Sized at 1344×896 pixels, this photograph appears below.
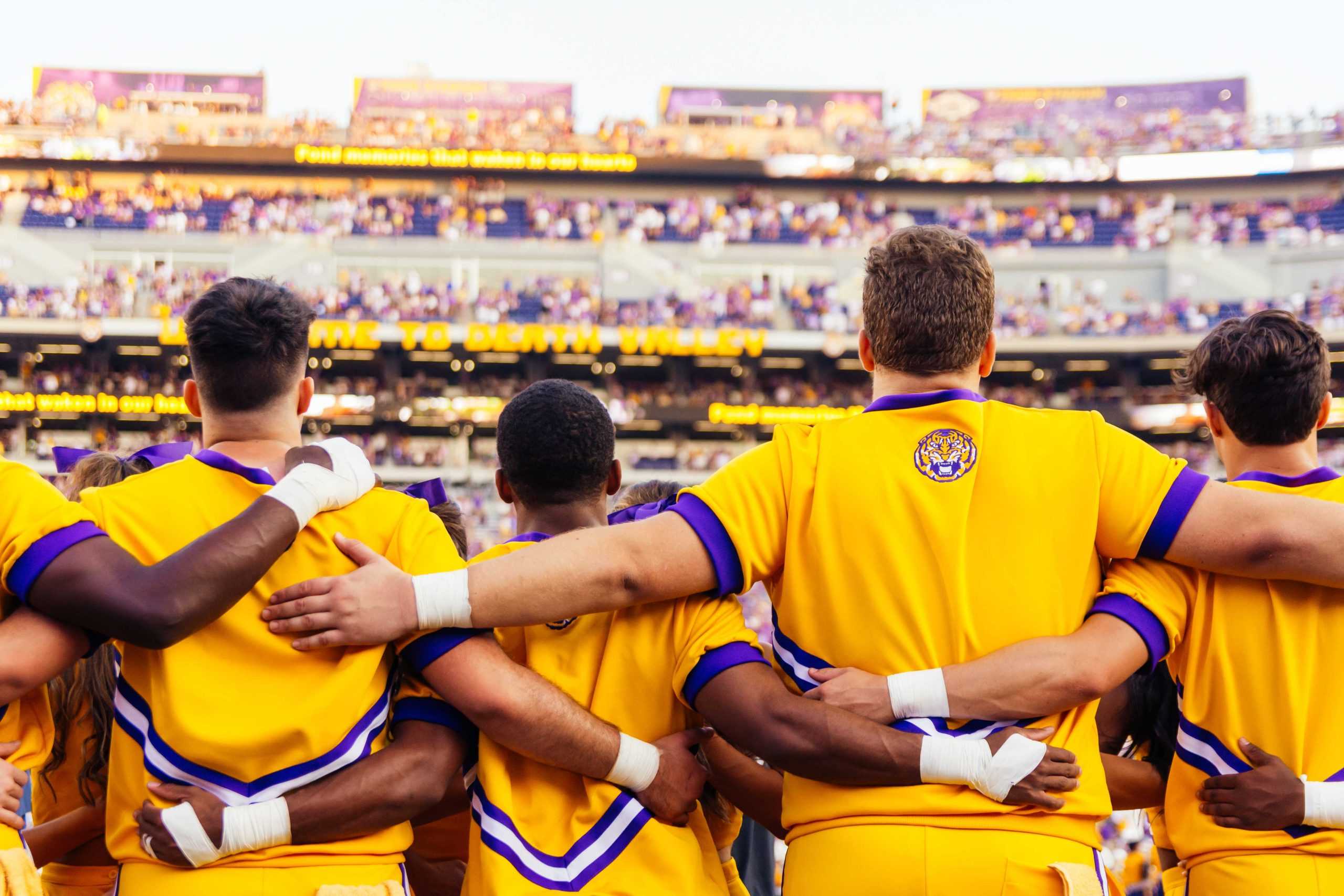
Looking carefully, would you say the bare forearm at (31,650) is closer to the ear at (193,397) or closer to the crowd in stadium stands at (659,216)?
the ear at (193,397)

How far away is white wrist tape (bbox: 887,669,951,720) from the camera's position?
2.67m

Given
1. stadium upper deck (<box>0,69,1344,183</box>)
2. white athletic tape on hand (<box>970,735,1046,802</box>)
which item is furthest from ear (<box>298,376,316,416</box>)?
stadium upper deck (<box>0,69,1344,183</box>)

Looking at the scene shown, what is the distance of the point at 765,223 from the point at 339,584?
38954mm

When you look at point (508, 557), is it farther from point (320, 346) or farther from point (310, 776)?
point (320, 346)

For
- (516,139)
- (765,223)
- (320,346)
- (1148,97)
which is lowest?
(320,346)

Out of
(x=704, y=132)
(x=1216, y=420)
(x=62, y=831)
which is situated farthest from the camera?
(x=704, y=132)

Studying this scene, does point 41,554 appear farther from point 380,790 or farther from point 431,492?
point 431,492

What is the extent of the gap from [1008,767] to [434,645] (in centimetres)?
136

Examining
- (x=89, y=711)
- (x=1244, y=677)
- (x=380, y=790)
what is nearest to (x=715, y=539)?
(x=380, y=790)

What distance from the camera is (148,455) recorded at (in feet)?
13.0

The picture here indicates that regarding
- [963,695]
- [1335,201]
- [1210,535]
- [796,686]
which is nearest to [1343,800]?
[1210,535]

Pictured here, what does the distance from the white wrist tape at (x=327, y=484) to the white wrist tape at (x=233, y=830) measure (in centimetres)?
65

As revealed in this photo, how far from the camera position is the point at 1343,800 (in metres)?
2.89

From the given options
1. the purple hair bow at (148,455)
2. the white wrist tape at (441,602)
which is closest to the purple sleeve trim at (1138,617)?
the white wrist tape at (441,602)
